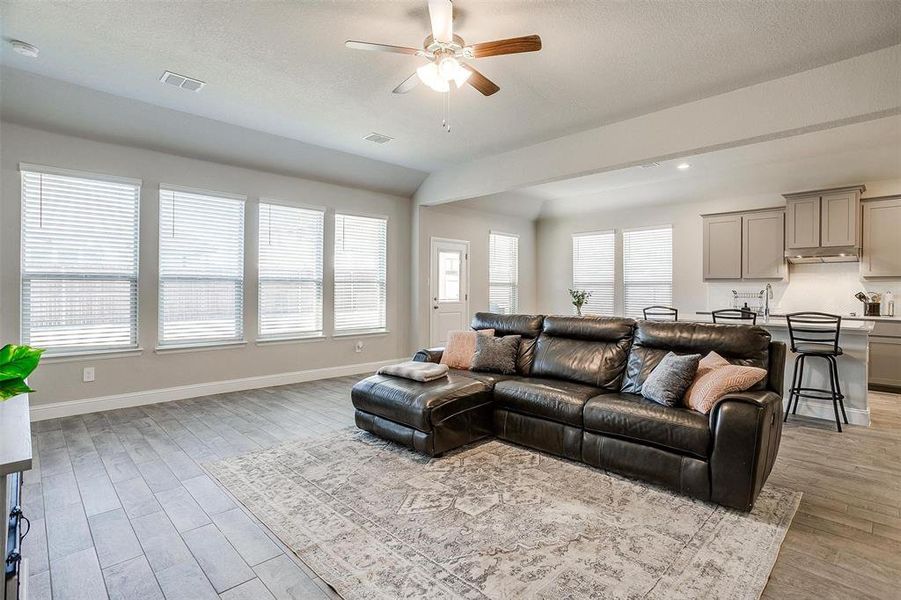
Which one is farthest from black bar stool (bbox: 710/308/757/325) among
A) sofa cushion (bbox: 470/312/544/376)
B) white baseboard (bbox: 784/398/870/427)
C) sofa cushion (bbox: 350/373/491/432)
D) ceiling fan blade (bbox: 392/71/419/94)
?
ceiling fan blade (bbox: 392/71/419/94)

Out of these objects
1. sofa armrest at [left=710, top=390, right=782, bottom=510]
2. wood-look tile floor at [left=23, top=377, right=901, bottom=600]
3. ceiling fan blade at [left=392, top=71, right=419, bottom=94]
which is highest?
ceiling fan blade at [left=392, top=71, right=419, bottom=94]

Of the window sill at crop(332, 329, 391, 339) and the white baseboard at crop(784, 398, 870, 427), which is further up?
the window sill at crop(332, 329, 391, 339)

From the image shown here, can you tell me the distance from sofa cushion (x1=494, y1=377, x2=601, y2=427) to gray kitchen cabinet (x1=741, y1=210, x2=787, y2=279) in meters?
4.42

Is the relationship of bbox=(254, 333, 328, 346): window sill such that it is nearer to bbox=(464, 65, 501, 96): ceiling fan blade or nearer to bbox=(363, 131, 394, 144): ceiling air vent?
bbox=(363, 131, 394, 144): ceiling air vent

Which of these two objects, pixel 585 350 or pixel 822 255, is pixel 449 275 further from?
pixel 822 255

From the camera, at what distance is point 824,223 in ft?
18.7

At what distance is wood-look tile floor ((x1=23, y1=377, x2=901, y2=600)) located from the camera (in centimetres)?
190

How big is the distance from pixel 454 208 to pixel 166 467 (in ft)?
17.9

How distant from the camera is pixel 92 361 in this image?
4.43 metres

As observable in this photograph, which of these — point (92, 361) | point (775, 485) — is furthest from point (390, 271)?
point (775, 485)

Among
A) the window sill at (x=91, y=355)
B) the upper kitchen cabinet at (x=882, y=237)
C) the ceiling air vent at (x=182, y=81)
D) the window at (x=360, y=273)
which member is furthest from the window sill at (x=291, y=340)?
the upper kitchen cabinet at (x=882, y=237)

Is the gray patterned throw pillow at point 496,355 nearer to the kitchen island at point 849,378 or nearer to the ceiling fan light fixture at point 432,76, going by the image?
the ceiling fan light fixture at point 432,76

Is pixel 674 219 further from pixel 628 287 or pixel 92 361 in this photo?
pixel 92 361

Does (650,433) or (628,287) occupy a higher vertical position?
(628,287)
